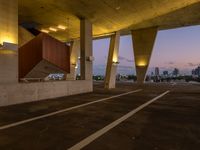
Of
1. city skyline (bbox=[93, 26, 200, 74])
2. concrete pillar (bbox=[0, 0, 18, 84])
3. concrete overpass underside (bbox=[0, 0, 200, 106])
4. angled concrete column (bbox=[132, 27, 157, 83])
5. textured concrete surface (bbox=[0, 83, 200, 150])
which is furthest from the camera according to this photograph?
city skyline (bbox=[93, 26, 200, 74])

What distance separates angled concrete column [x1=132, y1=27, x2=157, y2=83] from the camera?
69.0 ft

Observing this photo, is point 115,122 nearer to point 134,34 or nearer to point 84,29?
point 84,29

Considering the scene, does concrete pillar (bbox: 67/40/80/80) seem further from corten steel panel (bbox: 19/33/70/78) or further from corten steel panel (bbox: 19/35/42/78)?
corten steel panel (bbox: 19/35/42/78)

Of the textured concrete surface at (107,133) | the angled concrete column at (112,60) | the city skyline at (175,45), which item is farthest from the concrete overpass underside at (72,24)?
the city skyline at (175,45)

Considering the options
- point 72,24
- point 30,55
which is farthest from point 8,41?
point 72,24

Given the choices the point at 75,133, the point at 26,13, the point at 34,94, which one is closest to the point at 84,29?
the point at 26,13

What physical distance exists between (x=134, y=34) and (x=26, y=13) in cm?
1199

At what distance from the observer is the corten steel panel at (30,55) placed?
428 inches

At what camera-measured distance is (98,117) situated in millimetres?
5887

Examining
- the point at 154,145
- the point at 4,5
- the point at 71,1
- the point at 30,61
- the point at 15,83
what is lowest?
the point at 154,145

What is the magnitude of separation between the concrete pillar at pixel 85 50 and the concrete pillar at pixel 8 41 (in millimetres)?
5392

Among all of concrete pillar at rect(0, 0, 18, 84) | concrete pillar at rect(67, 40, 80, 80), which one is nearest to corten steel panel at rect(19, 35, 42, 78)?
concrete pillar at rect(0, 0, 18, 84)

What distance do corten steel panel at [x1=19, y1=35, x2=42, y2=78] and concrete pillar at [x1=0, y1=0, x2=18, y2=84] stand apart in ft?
6.89

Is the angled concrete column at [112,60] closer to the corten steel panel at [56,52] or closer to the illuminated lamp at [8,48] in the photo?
the corten steel panel at [56,52]
